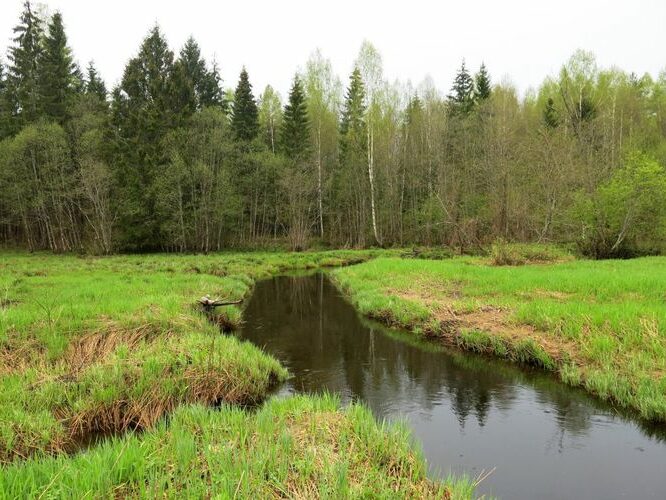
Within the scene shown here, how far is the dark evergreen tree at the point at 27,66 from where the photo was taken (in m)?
43.1

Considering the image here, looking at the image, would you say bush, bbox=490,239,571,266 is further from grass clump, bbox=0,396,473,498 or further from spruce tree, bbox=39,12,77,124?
spruce tree, bbox=39,12,77,124

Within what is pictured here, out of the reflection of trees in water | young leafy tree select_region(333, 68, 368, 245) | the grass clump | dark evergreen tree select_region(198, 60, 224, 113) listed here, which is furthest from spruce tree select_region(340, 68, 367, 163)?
the grass clump

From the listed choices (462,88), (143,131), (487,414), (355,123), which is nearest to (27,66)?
(143,131)

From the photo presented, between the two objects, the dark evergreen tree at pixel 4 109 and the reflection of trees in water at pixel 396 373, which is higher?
the dark evergreen tree at pixel 4 109

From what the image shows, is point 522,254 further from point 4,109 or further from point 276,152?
point 4,109

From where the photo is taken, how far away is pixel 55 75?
43.2 metres

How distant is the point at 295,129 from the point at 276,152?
664cm

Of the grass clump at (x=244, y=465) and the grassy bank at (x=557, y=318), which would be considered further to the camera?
the grassy bank at (x=557, y=318)

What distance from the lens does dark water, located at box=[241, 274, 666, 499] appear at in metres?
5.93

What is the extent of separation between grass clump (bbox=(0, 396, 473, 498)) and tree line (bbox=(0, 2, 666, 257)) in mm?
25811

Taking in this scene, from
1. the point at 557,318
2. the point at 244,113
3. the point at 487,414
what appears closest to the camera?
the point at 487,414

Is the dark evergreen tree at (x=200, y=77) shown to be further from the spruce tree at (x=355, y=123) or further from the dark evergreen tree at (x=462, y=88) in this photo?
the dark evergreen tree at (x=462, y=88)

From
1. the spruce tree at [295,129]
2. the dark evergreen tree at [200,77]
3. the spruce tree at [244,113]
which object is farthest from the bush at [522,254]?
the dark evergreen tree at [200,77]

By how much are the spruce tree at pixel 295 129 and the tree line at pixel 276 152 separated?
157 millimetres
